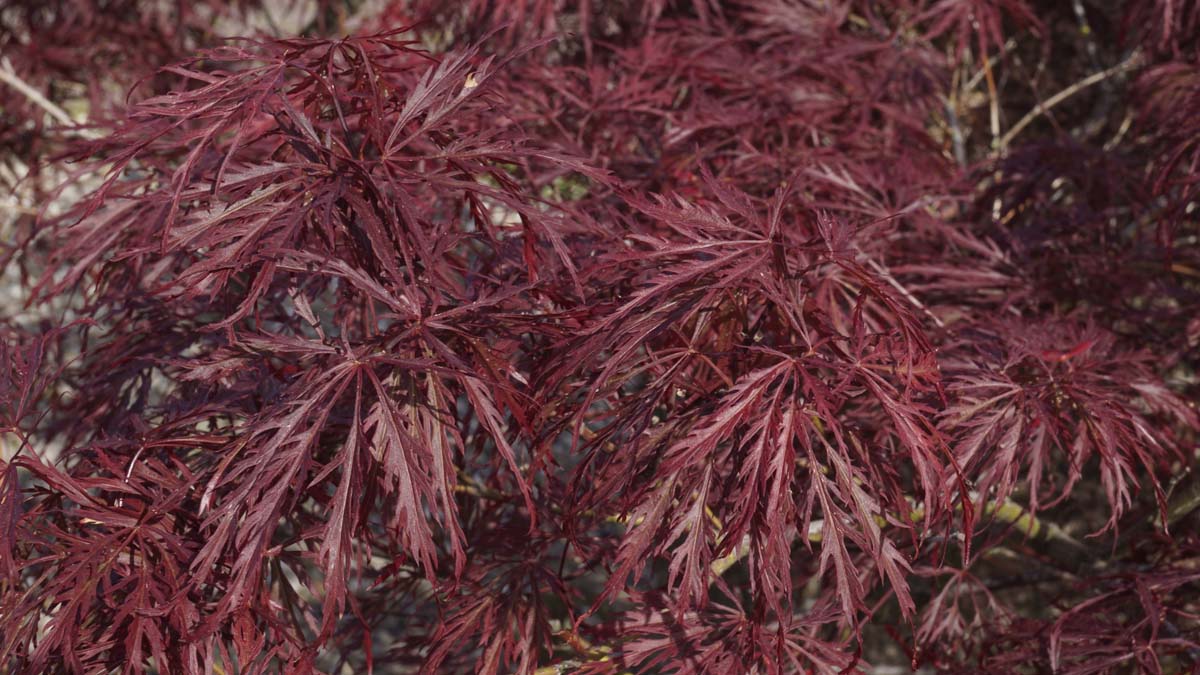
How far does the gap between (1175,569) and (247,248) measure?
1595mm

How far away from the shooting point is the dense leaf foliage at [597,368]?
117 centimetres

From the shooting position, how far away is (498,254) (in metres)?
1.42

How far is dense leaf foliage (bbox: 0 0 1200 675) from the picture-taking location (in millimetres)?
1174

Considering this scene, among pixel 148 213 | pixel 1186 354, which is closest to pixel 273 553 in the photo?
pixel 148 213

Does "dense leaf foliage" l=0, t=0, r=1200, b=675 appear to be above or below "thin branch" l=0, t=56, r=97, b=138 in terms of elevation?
above

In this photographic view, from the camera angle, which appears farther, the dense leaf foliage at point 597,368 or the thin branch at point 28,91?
the thin branch at point 28,91

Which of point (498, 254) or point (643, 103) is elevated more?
point (498, 254)

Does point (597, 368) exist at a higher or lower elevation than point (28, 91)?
higher

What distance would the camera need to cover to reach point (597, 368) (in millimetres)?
1337

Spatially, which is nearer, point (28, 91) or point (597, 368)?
point (597, 368)

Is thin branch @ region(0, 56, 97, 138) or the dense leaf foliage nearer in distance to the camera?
the dense leaf foliage

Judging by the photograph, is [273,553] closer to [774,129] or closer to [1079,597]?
[774,129]

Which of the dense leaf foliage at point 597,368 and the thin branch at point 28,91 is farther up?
the dense leaf foliage at point 597,368

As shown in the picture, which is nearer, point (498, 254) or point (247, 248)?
point (247, 248)
